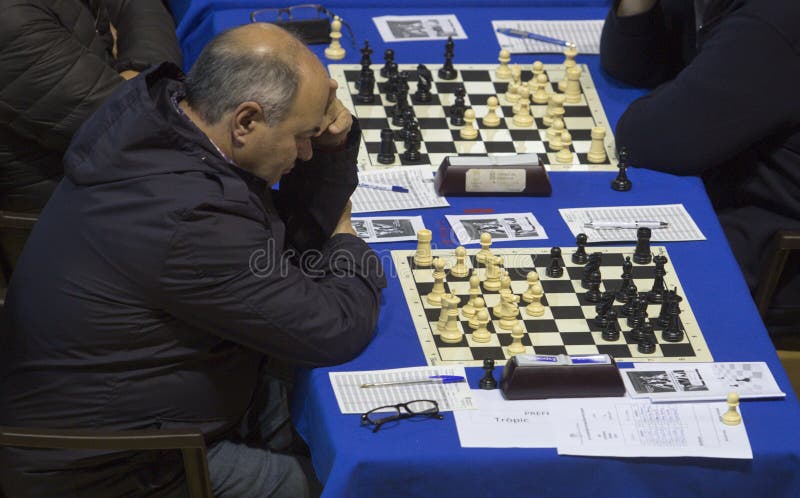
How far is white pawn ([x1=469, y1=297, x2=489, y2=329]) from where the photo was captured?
2.99m

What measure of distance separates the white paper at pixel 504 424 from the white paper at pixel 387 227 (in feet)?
2.44

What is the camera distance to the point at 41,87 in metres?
3.75

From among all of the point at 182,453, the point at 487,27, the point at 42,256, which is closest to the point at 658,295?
the point at 182,453

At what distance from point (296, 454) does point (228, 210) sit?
0.81m

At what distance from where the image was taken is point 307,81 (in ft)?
8.89

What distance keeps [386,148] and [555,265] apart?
812mm

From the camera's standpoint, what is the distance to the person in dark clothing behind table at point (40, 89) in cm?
367

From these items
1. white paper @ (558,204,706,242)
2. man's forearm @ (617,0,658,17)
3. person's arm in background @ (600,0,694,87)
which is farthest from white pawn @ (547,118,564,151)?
man's forearm @ (617,0,658,17)

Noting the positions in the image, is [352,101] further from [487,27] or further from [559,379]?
[559,379]

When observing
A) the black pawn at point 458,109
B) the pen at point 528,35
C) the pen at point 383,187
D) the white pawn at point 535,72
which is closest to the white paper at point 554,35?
the pen at point 528,35

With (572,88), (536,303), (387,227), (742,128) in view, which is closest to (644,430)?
(536,303)

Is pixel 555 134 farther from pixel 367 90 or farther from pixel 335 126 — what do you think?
pixel 335 126

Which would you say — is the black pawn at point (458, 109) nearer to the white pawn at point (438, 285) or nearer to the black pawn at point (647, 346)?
the white pawn at point (438, 285)

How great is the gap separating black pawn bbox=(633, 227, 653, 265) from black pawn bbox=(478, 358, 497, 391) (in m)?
0.77
